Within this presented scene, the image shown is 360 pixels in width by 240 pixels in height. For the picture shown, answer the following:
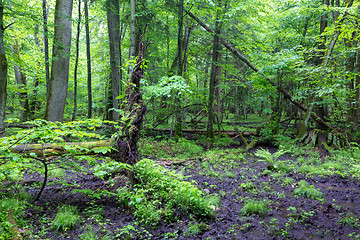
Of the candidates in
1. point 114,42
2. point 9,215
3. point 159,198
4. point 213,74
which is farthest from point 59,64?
point 213,74

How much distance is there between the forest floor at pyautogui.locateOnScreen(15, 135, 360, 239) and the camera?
337 cm

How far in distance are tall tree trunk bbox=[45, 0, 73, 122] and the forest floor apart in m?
2.52

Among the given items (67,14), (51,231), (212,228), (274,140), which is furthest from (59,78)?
(274,140)

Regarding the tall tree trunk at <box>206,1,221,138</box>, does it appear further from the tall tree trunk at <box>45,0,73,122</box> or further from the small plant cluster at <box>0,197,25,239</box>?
the small plant cluster at <box>0,197,25,239</box>

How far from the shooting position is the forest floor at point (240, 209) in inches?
133

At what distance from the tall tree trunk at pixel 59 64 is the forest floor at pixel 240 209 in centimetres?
252

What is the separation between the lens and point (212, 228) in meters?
3.62

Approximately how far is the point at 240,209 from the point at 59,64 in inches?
292

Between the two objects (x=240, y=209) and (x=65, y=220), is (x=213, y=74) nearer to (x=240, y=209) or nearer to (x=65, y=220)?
(x=240, y=209)

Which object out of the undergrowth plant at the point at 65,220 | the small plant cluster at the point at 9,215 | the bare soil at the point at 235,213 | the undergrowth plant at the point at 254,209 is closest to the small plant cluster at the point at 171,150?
the bare soil at the point at 235,213

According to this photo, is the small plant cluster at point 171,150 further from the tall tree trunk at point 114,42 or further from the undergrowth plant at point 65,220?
the undergrowth plant at point 65,220

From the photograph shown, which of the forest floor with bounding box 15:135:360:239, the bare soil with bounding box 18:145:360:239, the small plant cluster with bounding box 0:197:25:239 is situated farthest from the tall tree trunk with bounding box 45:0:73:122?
the small plant cluster with bounding box 0:197:25:239

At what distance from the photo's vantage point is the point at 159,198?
413 cm

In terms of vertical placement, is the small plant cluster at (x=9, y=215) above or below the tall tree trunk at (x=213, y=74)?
below
